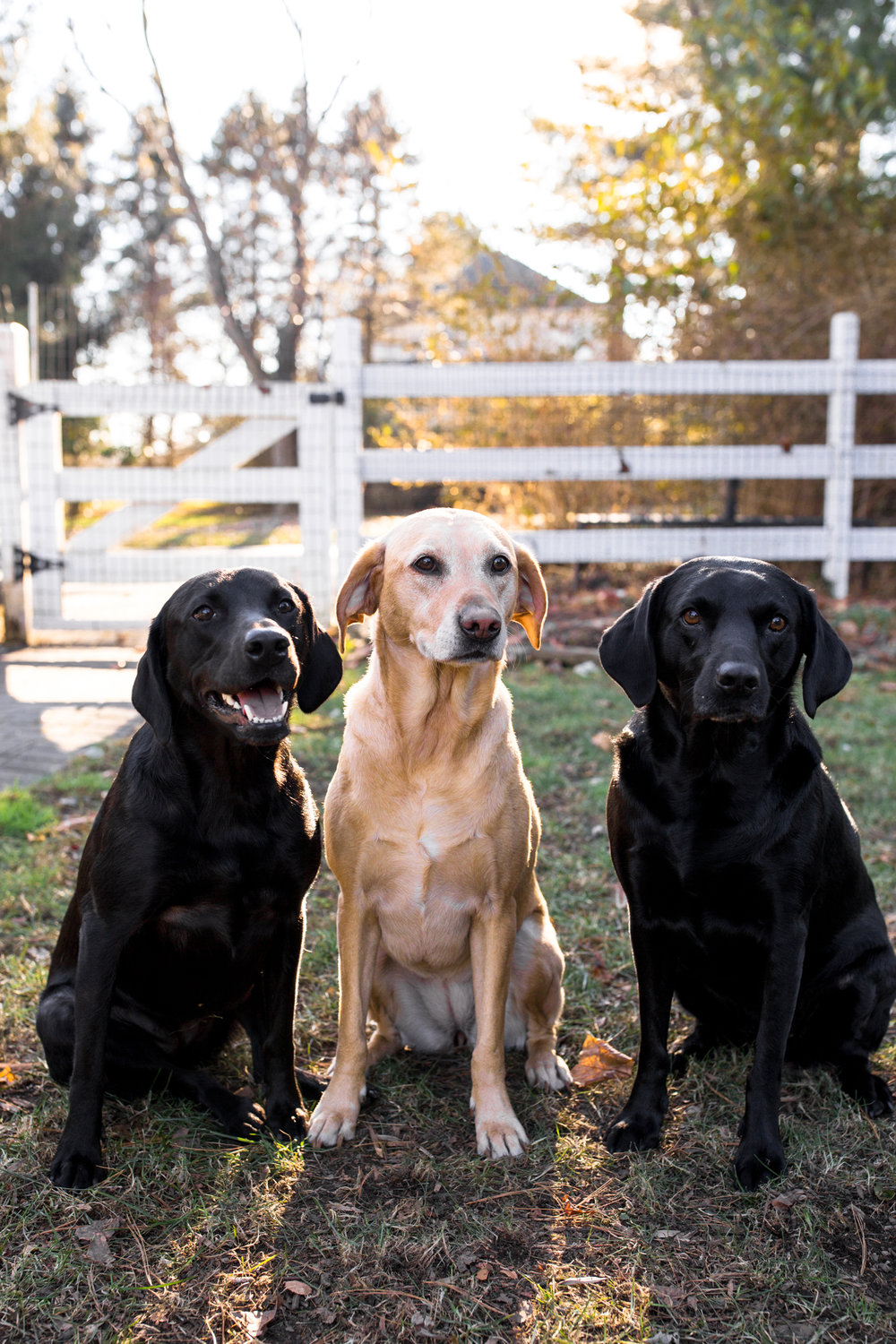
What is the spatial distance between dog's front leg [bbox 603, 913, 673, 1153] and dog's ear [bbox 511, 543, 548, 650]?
0.84 meters

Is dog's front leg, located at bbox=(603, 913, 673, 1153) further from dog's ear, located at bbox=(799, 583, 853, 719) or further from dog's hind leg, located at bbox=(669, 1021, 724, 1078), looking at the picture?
dog's ear, located at bbox=(799, 583, 853, 719)

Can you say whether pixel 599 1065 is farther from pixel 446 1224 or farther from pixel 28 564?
pixel 28 564

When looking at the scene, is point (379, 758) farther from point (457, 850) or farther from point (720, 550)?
point (720, 550)

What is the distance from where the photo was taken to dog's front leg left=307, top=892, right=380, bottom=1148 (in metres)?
2.56

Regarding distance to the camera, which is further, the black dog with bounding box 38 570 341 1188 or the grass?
the black dog with bounding box 38 570 341 1188

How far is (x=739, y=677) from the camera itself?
2.26m

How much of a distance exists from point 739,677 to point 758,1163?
1.07m

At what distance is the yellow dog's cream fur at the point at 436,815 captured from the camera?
2.54m

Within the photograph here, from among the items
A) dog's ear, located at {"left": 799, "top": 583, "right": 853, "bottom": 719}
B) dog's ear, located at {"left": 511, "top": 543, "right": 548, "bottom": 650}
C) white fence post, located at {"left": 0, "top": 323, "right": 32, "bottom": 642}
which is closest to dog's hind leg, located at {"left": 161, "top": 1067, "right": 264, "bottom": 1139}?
dog's ear, located at {"left": 511, "top": 543, "right": 548, "bottom": 650}

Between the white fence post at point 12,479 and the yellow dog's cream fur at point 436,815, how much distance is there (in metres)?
5.88

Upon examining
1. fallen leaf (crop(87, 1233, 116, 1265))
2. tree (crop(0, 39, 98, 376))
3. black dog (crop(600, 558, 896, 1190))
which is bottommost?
fallen leaf (crop(87, 1233, 116, 1265))

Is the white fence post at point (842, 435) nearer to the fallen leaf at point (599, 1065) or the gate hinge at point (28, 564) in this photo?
the gate hinge at point (28, 564)

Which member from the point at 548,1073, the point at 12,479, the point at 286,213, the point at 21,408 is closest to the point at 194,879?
the point at 548,1073

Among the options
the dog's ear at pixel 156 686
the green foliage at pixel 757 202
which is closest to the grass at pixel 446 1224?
the dog's ear at pixel 156 686
